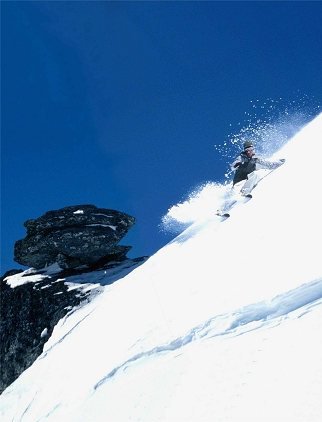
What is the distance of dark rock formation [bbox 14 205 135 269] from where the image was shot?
27125 millimetres

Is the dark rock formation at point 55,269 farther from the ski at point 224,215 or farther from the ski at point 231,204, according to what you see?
the ski at point 224,215

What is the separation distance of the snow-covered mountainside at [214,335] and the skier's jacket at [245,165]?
8.23 feet

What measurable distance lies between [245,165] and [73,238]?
13368 millimetres

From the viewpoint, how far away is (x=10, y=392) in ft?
52.7

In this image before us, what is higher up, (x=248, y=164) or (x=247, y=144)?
(x=247, y=144)

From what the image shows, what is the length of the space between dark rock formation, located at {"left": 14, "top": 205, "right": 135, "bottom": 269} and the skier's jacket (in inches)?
404

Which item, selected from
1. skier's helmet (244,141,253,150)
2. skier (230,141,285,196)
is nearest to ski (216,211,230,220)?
skier (230,141,285,196)

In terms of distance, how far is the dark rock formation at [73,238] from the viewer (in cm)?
2712

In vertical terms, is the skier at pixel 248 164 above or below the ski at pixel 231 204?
above

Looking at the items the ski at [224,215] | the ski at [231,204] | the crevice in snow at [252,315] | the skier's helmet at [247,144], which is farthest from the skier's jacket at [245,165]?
the crevice in snow at [252,315]

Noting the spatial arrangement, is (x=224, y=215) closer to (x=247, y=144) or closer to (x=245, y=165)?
(x=245, y=165)

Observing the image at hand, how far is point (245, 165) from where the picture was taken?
21797 mm

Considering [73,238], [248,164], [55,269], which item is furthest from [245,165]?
[55,269]

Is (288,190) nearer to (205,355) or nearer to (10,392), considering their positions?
(205,355)
